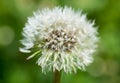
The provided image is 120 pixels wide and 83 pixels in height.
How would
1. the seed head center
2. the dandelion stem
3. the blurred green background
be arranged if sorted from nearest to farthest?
the dandelion stem → the seed head center → the blurred green background

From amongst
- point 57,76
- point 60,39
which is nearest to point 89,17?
point 60,39

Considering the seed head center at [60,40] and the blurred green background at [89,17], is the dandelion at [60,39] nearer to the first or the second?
the seed head center at [60,40]

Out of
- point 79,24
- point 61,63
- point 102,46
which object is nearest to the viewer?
point 61,63

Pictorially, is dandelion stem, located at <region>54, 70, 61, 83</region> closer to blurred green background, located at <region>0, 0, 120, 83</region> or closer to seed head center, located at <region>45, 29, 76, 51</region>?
seed head center, located at <region>45, 29, 76, 51</region>

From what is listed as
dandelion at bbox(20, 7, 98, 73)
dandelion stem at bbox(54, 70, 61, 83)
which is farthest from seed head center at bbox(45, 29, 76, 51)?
dandelion stem at bbox(54, 70, 61, 83)

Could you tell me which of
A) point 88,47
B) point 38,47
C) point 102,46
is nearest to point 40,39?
point 38,47

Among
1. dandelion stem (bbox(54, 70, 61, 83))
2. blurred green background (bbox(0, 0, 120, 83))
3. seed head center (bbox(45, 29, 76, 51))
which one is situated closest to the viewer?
dandelion stem (bbox(54, 70, 61, 83))

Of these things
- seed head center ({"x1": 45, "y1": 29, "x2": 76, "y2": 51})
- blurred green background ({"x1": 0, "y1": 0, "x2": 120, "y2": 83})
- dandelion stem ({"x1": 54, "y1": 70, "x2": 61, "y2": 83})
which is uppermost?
blurred green background ({"x1": 0, "y1": 0, "x2": 120, "y2": 83})

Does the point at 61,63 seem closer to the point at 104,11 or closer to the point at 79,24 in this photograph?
the point at 79,24

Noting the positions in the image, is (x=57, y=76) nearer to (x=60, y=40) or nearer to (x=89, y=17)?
(x=60, y=40)
